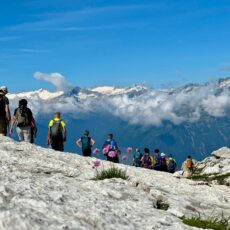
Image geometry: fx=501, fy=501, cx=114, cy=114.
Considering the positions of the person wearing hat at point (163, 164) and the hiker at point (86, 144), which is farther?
the person wearing hat at point (163, 164)

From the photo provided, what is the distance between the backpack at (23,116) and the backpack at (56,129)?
9.22 ft

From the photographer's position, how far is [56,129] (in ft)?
92.0

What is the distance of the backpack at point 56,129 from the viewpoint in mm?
27969

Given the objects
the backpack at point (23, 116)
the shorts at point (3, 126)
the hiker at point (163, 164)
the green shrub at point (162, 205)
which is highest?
the backpack at point (23, 116)

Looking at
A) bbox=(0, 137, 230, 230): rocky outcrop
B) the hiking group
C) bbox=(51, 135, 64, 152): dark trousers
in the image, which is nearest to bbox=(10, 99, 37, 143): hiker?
the hiking group

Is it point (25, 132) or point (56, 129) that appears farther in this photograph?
point (56, 129)

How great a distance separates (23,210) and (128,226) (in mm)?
1653

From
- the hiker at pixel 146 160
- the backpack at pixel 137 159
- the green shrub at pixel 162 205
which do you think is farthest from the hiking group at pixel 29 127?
the backpack at pixel 137 159

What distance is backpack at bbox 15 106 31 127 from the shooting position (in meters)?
25.2

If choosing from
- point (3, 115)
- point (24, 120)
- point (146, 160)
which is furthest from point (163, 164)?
point (3, 115)

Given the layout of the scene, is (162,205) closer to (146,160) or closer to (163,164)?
(146,160)

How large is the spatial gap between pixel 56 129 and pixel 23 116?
3.17 metres

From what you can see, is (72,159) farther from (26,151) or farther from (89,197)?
(89,197)

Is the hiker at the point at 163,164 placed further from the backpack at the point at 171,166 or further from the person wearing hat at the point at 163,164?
the backpack at the point at 171,166
